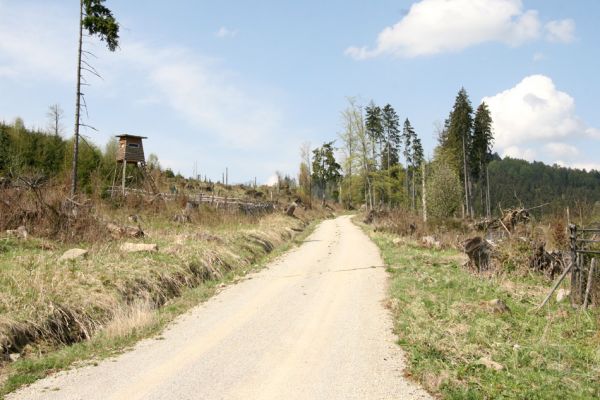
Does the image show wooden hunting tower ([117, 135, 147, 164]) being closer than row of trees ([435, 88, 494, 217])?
Yes

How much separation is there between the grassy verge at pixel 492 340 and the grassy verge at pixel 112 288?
4.75m

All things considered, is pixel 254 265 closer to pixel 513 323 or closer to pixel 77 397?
pixel 513 323

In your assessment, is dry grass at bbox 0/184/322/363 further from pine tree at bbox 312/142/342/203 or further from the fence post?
pine tree at bbox 312/142/342/203

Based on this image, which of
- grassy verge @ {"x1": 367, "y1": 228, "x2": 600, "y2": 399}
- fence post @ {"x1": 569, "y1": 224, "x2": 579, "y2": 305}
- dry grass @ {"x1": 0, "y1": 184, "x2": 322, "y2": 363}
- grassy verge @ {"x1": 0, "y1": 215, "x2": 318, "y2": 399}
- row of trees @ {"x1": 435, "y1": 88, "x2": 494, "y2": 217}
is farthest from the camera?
row of trees @ {"x1": 435, "y1": 88, "x2": 494, "y2": 217}

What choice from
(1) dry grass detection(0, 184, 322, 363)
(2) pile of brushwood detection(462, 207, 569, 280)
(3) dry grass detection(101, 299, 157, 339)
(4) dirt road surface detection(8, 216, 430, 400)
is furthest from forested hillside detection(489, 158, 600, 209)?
(3) dry grass detection(101, 299, 157, 339)

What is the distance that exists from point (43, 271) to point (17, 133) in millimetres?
39840

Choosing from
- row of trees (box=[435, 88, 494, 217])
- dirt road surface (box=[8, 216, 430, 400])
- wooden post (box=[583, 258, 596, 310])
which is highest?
row of trees (box=[435, 88, 494, 217])

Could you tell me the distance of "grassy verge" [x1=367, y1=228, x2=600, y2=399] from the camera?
5.42m

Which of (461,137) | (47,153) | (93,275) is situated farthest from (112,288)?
(461,137)

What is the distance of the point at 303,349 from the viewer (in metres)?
6.93

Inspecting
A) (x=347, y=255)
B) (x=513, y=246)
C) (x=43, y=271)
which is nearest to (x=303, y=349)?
(x=43, y=271)

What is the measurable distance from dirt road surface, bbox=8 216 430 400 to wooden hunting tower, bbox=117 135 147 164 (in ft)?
79.6

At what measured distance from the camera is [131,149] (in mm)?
32281

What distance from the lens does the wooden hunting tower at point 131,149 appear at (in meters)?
32.1
